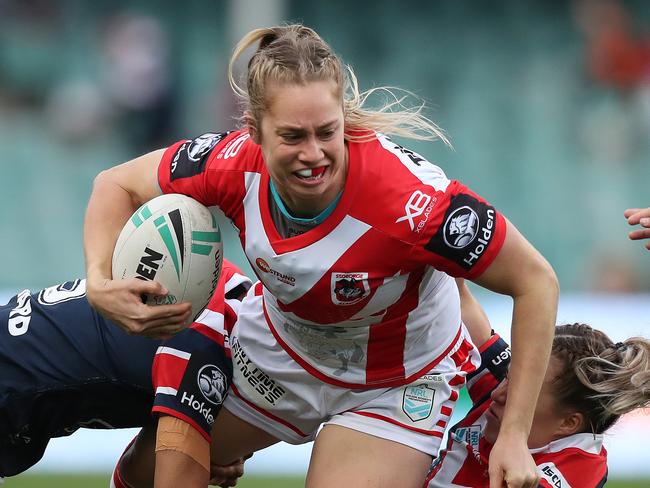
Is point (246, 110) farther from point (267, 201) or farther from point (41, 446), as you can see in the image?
point (41, 446)

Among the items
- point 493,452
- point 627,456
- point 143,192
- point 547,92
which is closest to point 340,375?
point 493,452

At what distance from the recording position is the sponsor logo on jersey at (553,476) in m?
4.61

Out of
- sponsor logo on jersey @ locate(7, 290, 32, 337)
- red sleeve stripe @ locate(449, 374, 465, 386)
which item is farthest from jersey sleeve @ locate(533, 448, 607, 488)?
sponsor logo on jersey @ locate(7, 290, 32, 337)

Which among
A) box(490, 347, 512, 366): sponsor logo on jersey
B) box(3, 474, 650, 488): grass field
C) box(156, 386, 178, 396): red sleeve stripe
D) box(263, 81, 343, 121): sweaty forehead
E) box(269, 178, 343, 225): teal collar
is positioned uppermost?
box(263, 81, 343, 121): sweaty forehead

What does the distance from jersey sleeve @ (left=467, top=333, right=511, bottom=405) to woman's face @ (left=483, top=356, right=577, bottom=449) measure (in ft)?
1.03

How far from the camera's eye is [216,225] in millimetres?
4562

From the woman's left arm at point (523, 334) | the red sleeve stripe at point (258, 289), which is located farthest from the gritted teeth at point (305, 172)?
the red sleeve stripe at point (258, 289)

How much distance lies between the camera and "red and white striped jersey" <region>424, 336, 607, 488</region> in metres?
4.69

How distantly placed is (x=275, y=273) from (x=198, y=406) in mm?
706

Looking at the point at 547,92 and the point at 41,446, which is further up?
the point at 547,92

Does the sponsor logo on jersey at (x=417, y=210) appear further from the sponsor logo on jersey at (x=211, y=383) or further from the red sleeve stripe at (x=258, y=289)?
the sponsor logo on jersey at (x=211, y=383)

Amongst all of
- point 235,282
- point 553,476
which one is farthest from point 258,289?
point 553,476

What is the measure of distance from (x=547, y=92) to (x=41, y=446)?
29.8ft

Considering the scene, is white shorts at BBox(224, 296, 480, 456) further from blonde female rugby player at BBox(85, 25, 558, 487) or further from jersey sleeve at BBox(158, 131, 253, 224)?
jersey sleeve at BBox(158, 131, 253, 224)
